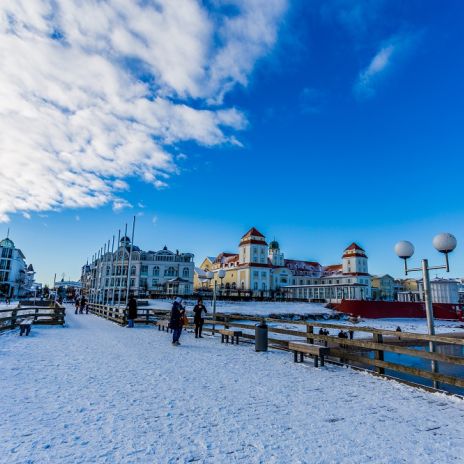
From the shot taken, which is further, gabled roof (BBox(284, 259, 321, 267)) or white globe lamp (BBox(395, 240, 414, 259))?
gabled roof (BBox(284, 259, 321, 267))

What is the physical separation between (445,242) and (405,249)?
1042 millimetres

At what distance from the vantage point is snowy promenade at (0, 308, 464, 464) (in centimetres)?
392

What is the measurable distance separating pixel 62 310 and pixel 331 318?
38.2 m

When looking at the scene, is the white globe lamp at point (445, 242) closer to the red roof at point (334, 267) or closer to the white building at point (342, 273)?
the white building at point (342, 273)

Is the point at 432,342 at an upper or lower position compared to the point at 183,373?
upper

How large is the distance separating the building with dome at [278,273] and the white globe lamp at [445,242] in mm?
66411

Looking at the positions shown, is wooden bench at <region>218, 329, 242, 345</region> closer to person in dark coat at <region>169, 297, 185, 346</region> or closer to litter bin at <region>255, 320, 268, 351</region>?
litter bin at <region>255, 320, 268, 351</region>

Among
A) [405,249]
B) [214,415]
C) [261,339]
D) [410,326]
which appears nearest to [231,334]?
[261,339]

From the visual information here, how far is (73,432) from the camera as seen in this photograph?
14.4 feet

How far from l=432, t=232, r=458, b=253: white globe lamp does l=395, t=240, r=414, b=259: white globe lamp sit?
2.61 ft

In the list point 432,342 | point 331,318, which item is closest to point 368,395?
point 432,342

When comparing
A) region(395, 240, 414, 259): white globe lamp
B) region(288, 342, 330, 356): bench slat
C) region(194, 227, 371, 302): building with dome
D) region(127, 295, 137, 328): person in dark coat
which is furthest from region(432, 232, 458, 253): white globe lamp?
region(194, 227, 371, 302): building with dome

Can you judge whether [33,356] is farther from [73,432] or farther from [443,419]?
[443,419]

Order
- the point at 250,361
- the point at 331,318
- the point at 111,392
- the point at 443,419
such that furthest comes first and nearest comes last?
the point at 331,318 < the point at 250,361 < the point at 111,392 < the point at 443,419
